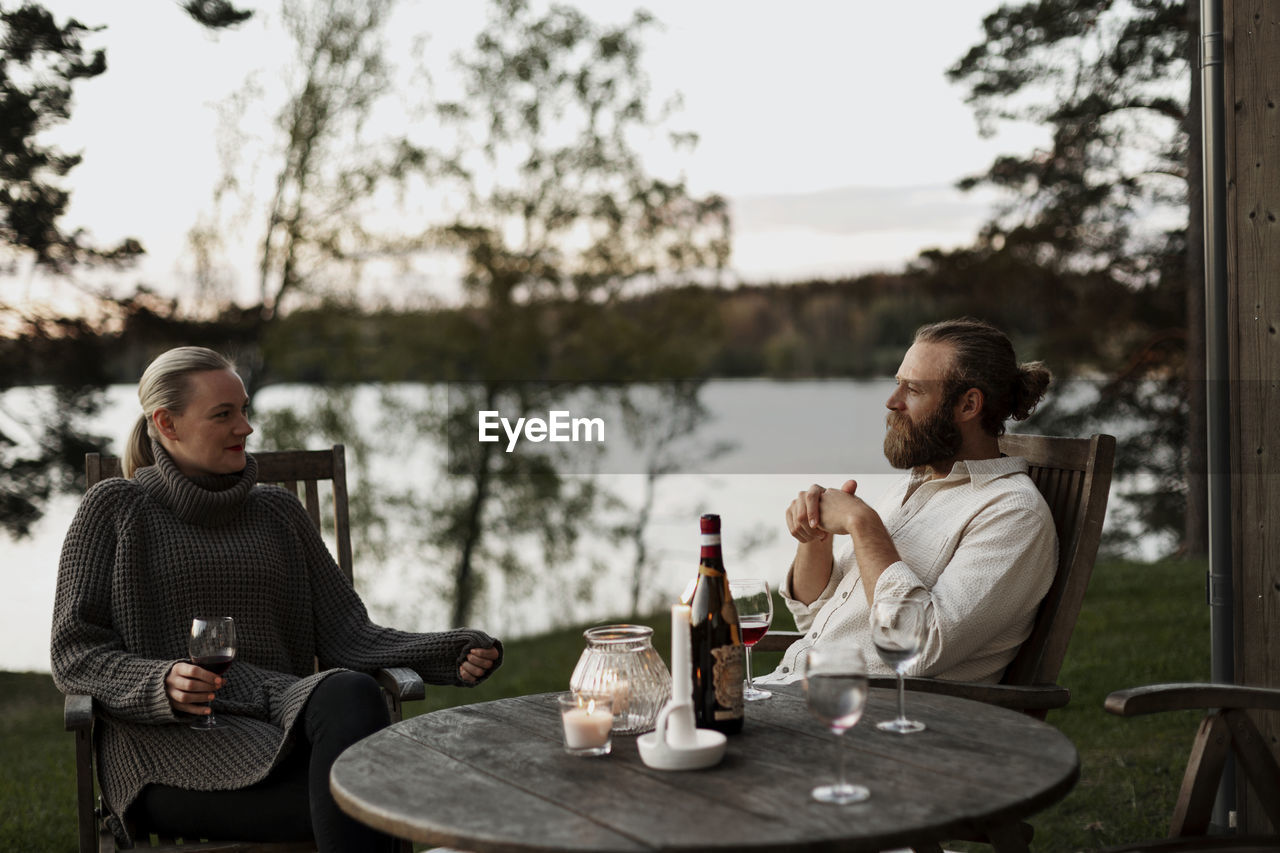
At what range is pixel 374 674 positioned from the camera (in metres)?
2.34

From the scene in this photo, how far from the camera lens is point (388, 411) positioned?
332 inches

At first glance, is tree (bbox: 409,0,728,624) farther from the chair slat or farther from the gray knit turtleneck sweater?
the gray knit turtleneck sweater

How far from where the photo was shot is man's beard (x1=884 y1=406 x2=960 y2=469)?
2381 millimetres

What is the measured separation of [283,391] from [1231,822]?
6762 mm

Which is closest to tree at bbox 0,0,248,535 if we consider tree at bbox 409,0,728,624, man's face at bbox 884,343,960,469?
tree at bbox 409,0,728,624

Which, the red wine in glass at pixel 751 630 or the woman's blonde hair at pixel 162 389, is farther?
the woman's blonde hair at pixel 162 389

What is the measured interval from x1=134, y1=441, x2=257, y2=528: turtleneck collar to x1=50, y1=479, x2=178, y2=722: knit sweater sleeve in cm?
5

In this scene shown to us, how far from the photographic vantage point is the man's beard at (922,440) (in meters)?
2.38

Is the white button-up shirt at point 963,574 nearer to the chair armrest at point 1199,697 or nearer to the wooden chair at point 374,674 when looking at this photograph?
the chair armrest at point 1199,697

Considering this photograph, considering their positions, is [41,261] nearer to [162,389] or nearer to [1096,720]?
[162,389]

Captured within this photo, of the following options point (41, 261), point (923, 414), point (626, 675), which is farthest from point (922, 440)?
point (41, 261)

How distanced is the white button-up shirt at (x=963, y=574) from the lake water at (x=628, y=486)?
586 cm
